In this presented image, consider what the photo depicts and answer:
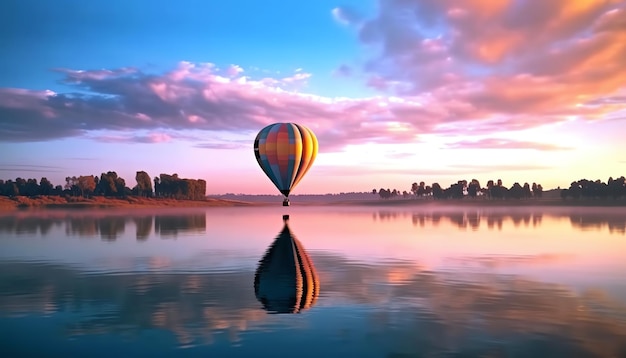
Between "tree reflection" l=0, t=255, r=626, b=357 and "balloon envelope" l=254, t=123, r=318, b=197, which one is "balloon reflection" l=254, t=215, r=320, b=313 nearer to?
"tree reflection" l=0, t=255, r=626, b=357

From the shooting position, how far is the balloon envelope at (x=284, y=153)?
3221 inches

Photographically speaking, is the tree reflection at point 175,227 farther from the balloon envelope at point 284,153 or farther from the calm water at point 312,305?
the calm water at point 312,305

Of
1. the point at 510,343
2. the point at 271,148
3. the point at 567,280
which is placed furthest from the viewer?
the point at 271,148

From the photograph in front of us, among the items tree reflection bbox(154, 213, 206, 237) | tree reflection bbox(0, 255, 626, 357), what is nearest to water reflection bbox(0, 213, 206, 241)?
tree reflection bbox(154, 213, 206, 237)

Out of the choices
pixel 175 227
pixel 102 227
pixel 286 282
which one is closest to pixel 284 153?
pixel 175 227

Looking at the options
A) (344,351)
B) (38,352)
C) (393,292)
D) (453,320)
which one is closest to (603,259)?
(393,292)

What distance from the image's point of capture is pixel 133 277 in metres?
36.2

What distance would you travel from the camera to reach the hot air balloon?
81812 mm

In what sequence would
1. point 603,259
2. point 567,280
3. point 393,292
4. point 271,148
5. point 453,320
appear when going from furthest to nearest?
point 271,148 → point 603,259 → point 567,280 → point 393,292 → point 453,320

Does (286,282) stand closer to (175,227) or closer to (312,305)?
(312,305)

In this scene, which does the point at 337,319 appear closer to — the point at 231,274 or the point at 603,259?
the point at 231,274

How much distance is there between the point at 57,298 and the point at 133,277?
26.5ft

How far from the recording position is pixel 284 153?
81.8 m

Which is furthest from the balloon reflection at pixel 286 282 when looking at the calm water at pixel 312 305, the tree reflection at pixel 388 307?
the tree reflection at pixel 388 307
